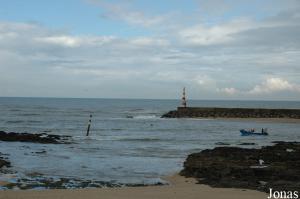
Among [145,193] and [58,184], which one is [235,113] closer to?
[58,184]

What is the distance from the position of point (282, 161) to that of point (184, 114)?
58.4m

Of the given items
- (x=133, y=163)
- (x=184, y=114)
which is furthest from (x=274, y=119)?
(x=133, y=163)

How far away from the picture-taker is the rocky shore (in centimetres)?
1501

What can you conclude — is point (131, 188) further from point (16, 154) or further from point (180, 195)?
point (16, 154)

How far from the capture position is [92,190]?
14367 mm

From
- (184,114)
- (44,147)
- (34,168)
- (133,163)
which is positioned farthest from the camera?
(184,114)

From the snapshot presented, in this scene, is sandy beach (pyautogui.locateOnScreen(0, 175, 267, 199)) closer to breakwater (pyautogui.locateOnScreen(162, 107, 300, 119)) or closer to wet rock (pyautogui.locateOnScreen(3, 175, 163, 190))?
wet rock (pyautogui.locateOnScreen(3, 175, 163, 190))

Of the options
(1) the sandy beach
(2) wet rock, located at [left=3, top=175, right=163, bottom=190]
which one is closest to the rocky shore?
(1) the sandy beach

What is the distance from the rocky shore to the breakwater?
51.5 meters

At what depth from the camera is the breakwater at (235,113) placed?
75.2m

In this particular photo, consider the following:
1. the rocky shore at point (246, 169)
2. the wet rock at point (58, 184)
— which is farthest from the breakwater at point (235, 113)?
the wet rock at point (58, 184)

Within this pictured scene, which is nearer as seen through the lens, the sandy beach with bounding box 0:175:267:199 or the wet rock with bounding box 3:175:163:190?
the sandy beach with bounding box 0:175:267:199

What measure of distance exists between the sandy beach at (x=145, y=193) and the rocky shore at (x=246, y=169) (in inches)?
32.7

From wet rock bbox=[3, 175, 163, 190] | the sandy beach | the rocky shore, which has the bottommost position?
wet rock bbox=[3, 175, 163, 190]
